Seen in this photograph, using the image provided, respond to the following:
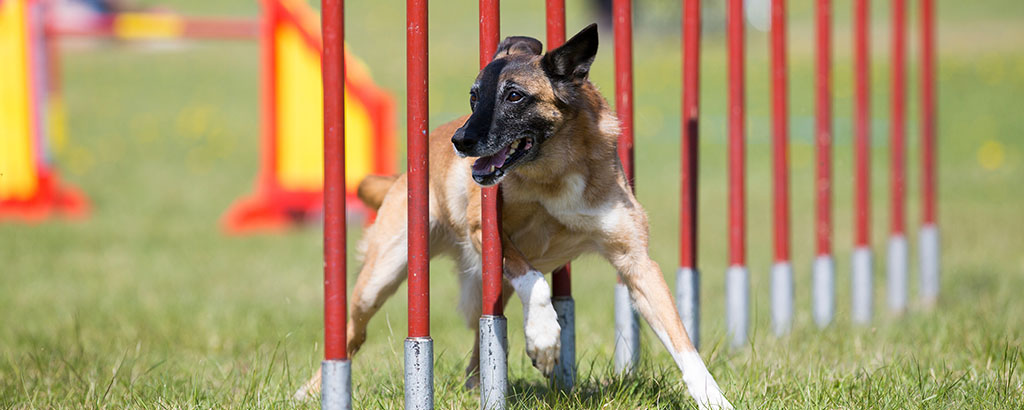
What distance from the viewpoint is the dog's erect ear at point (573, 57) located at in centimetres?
339

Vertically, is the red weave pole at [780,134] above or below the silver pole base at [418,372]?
above

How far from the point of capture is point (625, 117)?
4066 mm

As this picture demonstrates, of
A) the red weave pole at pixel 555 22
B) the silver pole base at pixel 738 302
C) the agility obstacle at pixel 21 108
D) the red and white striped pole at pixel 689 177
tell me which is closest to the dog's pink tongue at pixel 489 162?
the red weave pole at pixel 555 22

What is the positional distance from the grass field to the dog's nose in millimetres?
818

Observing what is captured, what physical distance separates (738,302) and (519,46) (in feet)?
6.55

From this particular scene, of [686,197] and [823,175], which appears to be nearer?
[686,197]

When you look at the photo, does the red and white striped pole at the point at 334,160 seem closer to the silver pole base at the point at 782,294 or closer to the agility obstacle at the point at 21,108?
the silver pole base at the point at 782,294

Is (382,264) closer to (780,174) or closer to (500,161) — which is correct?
(500,161)

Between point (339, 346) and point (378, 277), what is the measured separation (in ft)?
3.87

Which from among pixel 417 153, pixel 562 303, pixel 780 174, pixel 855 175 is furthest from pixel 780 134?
pixel 417 153

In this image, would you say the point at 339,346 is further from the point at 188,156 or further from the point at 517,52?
the point at 188,156

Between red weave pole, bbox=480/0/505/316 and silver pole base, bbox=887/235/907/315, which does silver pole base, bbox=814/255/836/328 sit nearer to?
silver pole base, bbox=887/235/907/315

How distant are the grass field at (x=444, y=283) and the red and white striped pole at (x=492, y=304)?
11 cm

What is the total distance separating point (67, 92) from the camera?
19891mm
